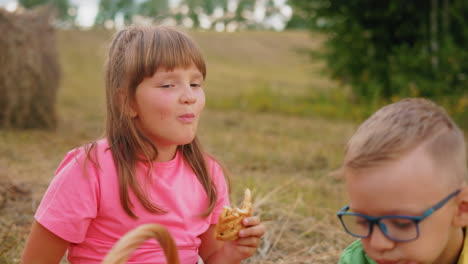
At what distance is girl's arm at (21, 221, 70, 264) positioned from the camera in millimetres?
1846

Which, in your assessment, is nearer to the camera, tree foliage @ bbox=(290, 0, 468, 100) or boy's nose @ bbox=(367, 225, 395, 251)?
boy's nose @ bbox=(367, 225, 395, 251)

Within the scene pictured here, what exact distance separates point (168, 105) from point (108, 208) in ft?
1.41

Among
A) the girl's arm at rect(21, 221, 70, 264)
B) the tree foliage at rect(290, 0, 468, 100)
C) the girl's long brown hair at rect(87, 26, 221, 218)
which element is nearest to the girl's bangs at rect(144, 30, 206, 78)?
the girl's long brown hair at rect(87, 26, 221, 218)

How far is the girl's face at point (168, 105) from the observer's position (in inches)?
75.8

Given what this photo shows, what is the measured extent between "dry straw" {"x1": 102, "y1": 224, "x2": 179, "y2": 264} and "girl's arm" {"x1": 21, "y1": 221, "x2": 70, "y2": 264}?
0.61 metres

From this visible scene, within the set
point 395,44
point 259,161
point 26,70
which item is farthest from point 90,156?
point 395,44

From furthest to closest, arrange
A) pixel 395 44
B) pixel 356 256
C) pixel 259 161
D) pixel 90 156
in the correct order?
pixel 395 44, pixel 259 161, pixel 90 156, pixel 356 256

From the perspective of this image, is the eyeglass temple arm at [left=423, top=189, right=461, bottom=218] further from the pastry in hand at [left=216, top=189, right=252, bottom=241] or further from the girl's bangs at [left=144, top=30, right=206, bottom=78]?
the girl's bangs at [left=144, top=30, right=206, bottom=78]

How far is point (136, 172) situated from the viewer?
1949mm

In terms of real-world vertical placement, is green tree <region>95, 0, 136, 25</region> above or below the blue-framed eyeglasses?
below

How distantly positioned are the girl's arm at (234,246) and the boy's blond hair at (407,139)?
17.3 inches

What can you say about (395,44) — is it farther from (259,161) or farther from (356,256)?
(356,256)

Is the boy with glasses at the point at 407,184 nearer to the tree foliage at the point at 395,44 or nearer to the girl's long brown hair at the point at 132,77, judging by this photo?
the girl's long brown hair at the point at 132,77

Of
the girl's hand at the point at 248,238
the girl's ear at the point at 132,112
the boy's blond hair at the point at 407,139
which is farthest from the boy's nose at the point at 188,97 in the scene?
the boy's blond hair at the point at 407,139
